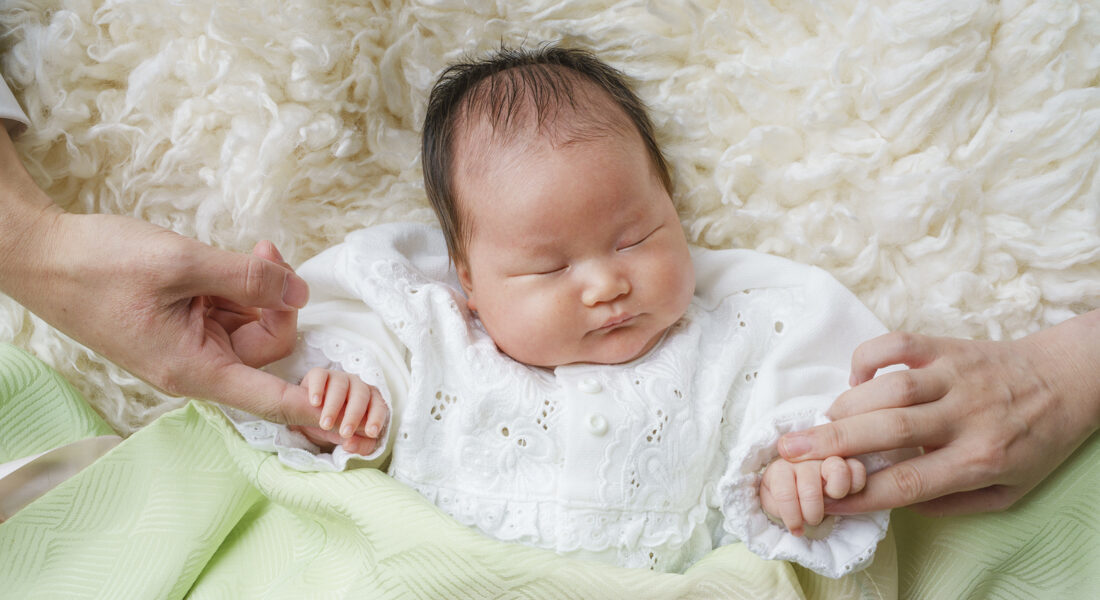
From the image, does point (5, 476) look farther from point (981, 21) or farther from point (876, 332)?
point (981, 21)

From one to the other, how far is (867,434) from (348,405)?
0.62 meters

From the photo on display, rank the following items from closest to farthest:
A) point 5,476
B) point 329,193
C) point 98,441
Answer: point 5,476, point 98,441, point 329,193

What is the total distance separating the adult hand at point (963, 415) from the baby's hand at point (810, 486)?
15 mm

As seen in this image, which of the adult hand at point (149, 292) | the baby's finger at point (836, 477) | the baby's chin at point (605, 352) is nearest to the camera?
the baby's finger at point (836, 477)

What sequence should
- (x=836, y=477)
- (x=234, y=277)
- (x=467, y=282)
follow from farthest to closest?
(x=467, y=282), (x=234, y=277), (x=836, y=477)

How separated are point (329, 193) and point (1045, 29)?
1.00 metres

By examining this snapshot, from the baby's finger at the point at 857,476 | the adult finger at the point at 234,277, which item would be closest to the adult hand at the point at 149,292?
the adult finger at the point at 234,277

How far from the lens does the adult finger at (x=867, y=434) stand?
100 cm

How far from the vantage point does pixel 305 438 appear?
3.91 ft

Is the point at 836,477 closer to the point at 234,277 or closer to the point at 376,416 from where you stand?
the point at 376,416

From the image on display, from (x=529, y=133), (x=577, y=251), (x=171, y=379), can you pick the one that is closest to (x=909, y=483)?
(x=577, y=251)

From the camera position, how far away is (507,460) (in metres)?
1.15

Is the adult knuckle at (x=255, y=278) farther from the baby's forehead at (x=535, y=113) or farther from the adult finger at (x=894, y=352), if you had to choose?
the adult finger at (x=894, y=352)

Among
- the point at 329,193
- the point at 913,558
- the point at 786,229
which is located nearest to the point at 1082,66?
the point at 786,229
